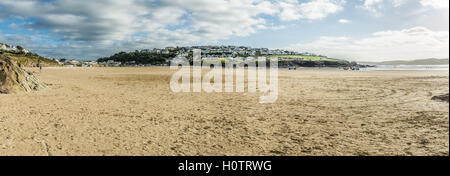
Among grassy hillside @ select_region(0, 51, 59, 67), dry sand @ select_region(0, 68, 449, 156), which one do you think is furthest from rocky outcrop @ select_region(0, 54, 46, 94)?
grassy hillside @ select_region(0, 51, 59, 67)

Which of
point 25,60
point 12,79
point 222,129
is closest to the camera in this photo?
point 222,129

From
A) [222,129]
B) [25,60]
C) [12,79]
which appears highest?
[25,60]

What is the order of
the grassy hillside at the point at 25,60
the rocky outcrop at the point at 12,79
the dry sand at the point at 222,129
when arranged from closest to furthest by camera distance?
1. the dry sand at the point at 222,129
2. the rocky outcrop at the point at 12,79
3. the grassy hillside at the point at 25,60

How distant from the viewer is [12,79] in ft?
49.9

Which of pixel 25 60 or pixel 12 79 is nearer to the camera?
pixel 12 79

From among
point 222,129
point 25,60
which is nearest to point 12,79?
point 222,129

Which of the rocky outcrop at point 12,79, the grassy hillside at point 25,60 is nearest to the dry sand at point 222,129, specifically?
the rocky outcrop at point 12,79

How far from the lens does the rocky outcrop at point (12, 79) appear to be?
1455 cm

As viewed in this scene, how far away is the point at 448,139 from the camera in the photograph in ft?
22.0

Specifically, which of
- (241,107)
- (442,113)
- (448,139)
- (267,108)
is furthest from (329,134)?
(442,113)

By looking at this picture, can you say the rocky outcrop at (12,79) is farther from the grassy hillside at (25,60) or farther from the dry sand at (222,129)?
the grassy hillside at (25,60)

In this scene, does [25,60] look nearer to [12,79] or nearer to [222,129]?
[12,79]
